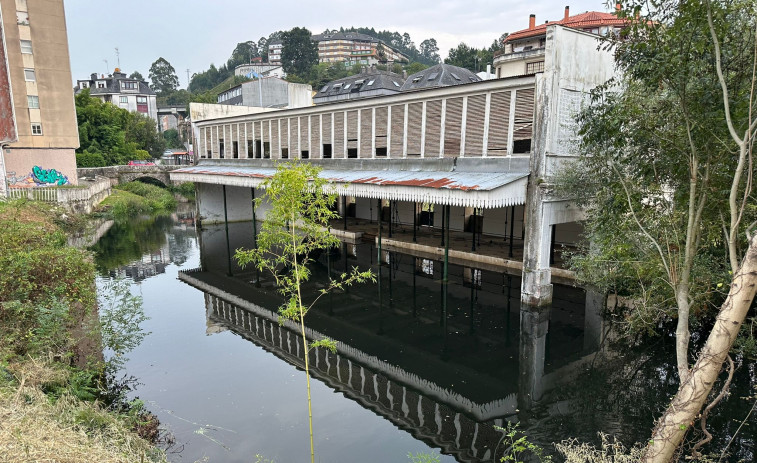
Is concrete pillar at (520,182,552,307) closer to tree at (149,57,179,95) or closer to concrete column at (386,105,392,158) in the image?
concrete column at (386,105,392,158)

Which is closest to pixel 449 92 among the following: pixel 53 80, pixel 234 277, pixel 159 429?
pixel 234 277

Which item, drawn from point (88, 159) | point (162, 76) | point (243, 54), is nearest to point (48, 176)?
point (88, 159)

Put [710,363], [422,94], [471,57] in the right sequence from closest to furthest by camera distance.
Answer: [710,363], [422,94], [471,57]

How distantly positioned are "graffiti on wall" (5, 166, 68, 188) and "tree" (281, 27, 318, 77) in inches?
2627

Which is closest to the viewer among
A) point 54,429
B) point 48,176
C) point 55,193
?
point 54,429

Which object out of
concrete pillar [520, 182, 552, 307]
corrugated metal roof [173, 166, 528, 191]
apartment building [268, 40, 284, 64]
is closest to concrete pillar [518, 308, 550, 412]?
concrete pillar [520, 182, 552, 307]

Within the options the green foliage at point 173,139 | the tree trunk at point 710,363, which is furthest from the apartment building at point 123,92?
the tree trunk at point 710,363

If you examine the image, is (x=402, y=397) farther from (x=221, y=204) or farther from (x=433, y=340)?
(x=221, y=204)

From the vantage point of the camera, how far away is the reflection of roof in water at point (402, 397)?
7.68 meters

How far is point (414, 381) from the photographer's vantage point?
967 cm

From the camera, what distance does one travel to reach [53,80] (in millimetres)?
33250

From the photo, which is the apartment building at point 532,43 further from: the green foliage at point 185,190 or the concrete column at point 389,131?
the green foliage at point 185,190

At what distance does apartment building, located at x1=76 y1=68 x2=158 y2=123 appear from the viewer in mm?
79938

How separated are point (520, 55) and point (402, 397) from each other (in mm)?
39881
